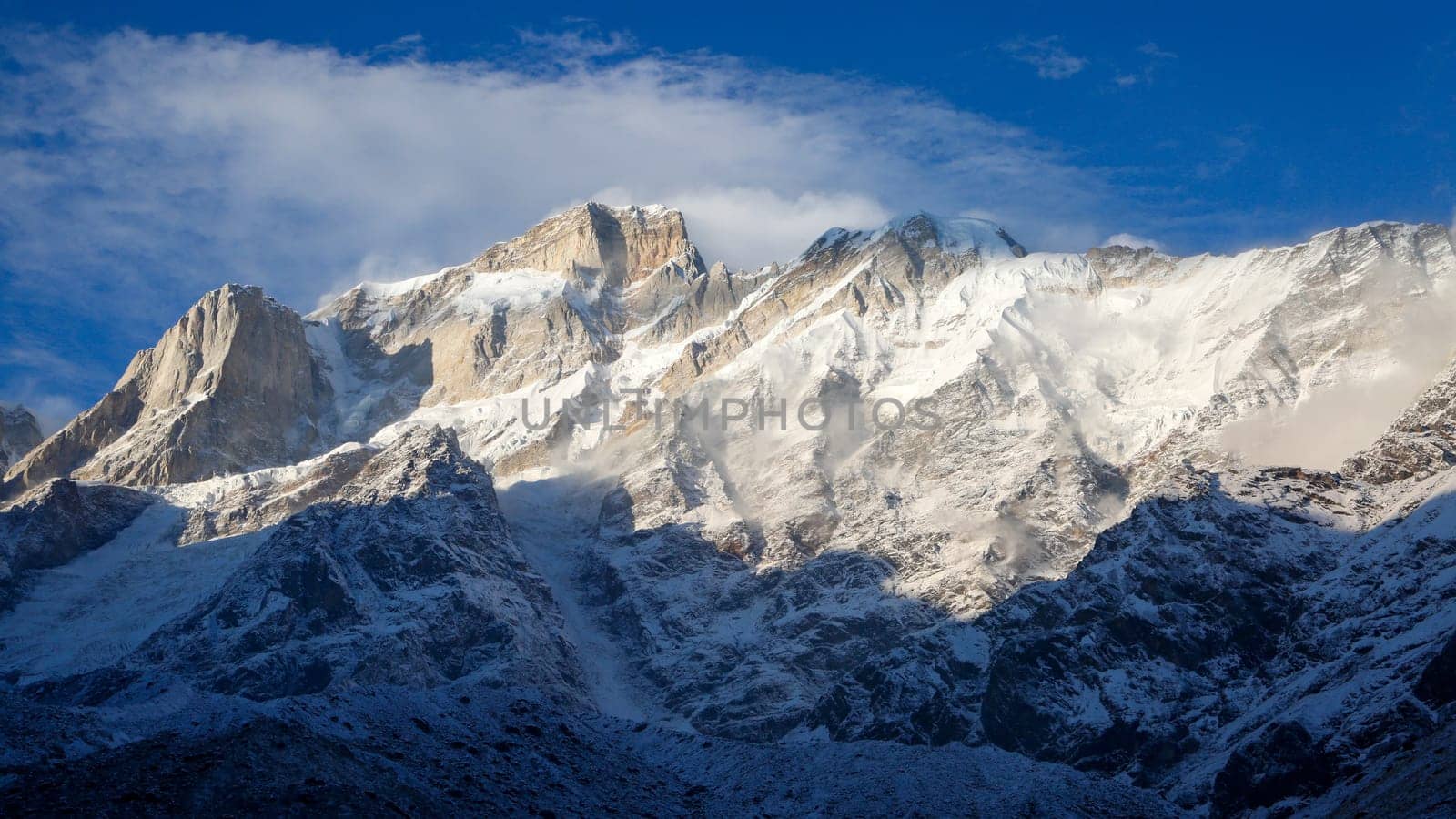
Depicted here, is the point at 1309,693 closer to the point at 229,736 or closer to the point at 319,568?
the point at 229,736

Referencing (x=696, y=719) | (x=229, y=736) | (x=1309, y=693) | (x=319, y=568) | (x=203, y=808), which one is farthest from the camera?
(x=319, y=568)

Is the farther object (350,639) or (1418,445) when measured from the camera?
(350,639)

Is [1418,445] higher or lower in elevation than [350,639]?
lower

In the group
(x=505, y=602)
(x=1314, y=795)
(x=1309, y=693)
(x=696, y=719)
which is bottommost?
(x=1314, y=795)

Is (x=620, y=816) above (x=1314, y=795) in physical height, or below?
above

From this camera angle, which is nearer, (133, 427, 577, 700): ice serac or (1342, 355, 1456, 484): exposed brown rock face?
(1342, 355, 1456, 484): exposed brown rock face

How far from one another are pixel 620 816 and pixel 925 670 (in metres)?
71.8

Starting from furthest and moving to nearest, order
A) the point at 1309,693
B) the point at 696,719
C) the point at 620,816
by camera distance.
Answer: the point at 696,719 < the point at 1309,693 < the point at 620,816

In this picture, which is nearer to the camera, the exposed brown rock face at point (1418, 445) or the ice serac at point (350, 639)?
the exposed brown rock face at point (1418, 445)

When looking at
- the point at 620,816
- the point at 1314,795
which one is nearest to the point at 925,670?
the point at 1314,795

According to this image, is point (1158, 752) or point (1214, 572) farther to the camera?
point (1214, 572)

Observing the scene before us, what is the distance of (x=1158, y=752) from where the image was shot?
128125 mm

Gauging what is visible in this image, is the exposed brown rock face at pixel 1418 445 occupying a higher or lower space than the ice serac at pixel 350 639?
lower

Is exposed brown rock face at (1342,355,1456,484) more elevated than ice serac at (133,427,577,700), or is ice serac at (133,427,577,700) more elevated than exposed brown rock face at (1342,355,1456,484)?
ice serac at (133,427,577,700)
